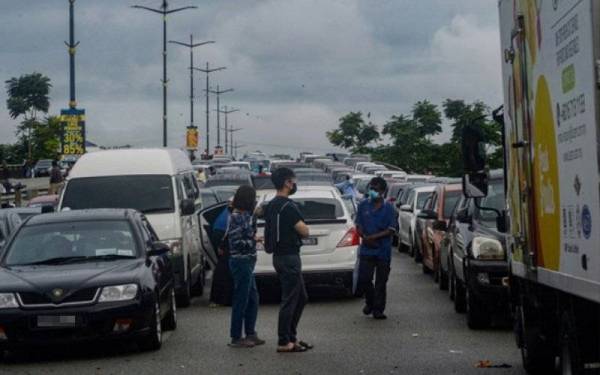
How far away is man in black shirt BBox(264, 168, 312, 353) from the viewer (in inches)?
540

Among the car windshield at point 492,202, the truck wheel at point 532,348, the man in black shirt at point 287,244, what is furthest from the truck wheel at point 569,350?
the car windshield at point 492,202

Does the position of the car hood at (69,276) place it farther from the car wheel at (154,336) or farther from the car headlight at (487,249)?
the car headlight at (487,249)

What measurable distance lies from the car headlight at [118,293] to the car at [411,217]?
15.7m

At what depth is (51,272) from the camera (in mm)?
13672

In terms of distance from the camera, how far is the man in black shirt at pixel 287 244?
13.7 m

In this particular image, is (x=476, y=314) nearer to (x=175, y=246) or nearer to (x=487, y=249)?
(x=487, y=249)

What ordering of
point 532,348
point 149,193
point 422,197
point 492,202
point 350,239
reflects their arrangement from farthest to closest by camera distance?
1. point 422,197
2. point 149,193
3. point 350,239
4. point 492,202
5. point 532,348

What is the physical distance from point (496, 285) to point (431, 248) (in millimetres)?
7953

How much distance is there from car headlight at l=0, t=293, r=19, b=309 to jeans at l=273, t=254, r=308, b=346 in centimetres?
258

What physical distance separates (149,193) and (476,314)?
618 centimetres

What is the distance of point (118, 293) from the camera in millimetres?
13383

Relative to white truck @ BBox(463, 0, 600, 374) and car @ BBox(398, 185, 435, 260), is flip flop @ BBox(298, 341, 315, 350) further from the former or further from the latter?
car @ BBox(398, 185, 435, 260)

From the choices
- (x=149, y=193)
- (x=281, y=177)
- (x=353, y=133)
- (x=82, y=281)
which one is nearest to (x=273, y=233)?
(x=281, y=177)

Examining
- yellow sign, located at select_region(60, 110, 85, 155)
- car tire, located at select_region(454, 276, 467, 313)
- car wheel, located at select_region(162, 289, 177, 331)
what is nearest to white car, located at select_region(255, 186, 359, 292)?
car tire, located at select_region(454, 276, 467, 313)
